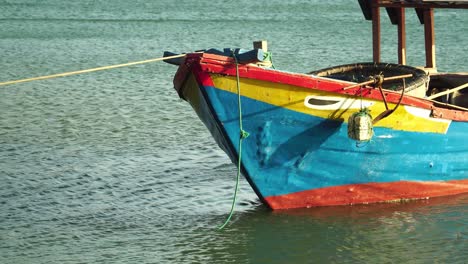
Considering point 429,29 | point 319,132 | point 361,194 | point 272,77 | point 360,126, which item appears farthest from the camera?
point 429,29

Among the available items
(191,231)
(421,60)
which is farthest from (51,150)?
(421,60)

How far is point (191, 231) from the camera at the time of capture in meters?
10.5

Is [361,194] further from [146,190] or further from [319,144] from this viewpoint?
[146,190]

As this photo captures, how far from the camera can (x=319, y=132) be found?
10258mm

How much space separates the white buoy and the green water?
102cm

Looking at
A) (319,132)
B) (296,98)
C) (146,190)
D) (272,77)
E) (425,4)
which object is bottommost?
(146,190)

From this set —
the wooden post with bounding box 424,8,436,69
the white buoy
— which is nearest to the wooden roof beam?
the wooden post with bounding box 424,8,436,69

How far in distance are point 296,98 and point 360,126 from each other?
0.66 metres

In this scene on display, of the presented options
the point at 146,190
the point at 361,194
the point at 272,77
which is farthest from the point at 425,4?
the point at 146,190

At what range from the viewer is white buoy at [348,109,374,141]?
32.7 ft

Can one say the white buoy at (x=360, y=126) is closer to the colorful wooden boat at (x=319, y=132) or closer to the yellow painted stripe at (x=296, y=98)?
the colorful wooden boat at (x=319, y=132)

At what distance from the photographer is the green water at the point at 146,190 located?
32.8ft

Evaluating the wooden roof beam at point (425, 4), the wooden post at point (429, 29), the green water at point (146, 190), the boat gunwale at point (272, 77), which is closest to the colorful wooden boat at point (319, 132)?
the boat gunwale at point (272, 77)

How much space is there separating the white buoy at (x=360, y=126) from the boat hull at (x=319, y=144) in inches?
6.6
